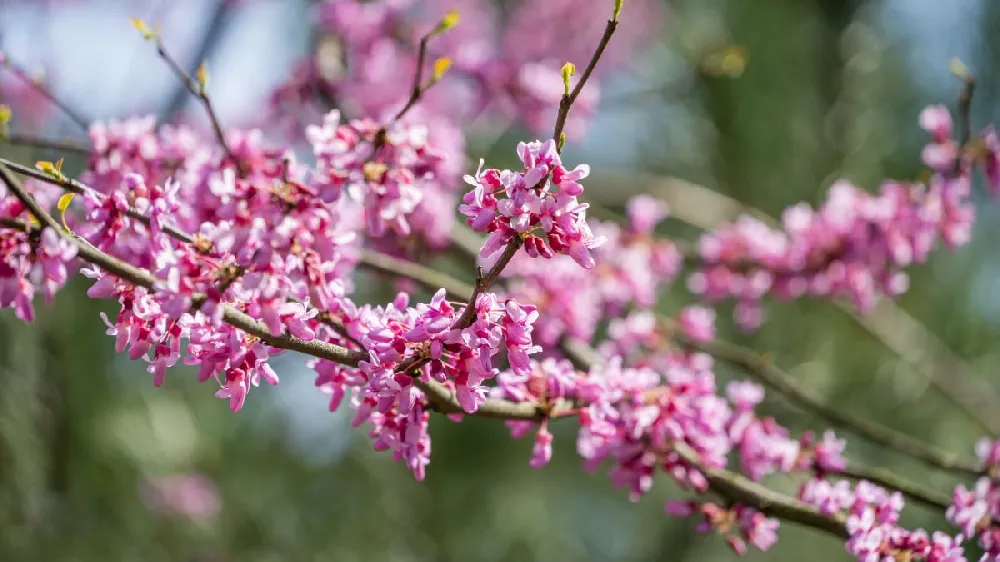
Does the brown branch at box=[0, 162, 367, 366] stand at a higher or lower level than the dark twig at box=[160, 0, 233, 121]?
lower

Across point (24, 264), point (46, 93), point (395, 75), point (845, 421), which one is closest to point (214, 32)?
point (395, 75)

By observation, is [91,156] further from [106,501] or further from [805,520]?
[106,501]

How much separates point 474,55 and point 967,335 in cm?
243

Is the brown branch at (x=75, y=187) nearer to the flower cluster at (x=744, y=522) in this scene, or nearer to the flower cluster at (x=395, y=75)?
the flower cluster at (x=744, y=522)

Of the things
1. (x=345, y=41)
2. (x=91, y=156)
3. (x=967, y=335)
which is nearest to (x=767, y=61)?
(x=967, y=335)

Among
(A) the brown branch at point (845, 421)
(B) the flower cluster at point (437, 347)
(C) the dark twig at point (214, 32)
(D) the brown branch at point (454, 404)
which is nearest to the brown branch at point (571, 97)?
(B) the flower cluster at point (437, 347)

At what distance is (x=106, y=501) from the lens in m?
3.54

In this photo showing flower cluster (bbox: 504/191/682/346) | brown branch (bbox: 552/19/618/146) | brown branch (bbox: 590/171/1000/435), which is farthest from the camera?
brown branch (bbox: 590/171/1000/435)

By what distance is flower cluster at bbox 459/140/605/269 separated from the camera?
2.50ft

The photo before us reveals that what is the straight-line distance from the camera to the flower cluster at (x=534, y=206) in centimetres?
76

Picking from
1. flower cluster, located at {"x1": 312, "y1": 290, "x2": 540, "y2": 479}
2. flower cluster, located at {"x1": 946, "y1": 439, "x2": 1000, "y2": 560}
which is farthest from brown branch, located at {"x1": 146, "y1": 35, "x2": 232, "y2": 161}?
flower cluster, located at {"x1": 946, "y1": 439, "x2": 1000, "y2": 560}

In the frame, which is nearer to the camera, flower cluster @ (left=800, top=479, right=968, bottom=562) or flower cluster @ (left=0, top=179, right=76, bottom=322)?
flower cluster @ (left=0, top=179, right=76, bottom=322)

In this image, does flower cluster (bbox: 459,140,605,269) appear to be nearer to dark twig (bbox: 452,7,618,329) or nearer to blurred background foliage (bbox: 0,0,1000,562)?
dark twig (bbox: 452,7,618,329)

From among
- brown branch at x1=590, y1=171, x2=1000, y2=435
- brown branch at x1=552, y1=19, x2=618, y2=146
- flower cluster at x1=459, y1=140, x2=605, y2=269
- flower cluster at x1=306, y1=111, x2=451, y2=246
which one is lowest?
flower cluster at x1=459, y1=140, x2=605, y2=269
